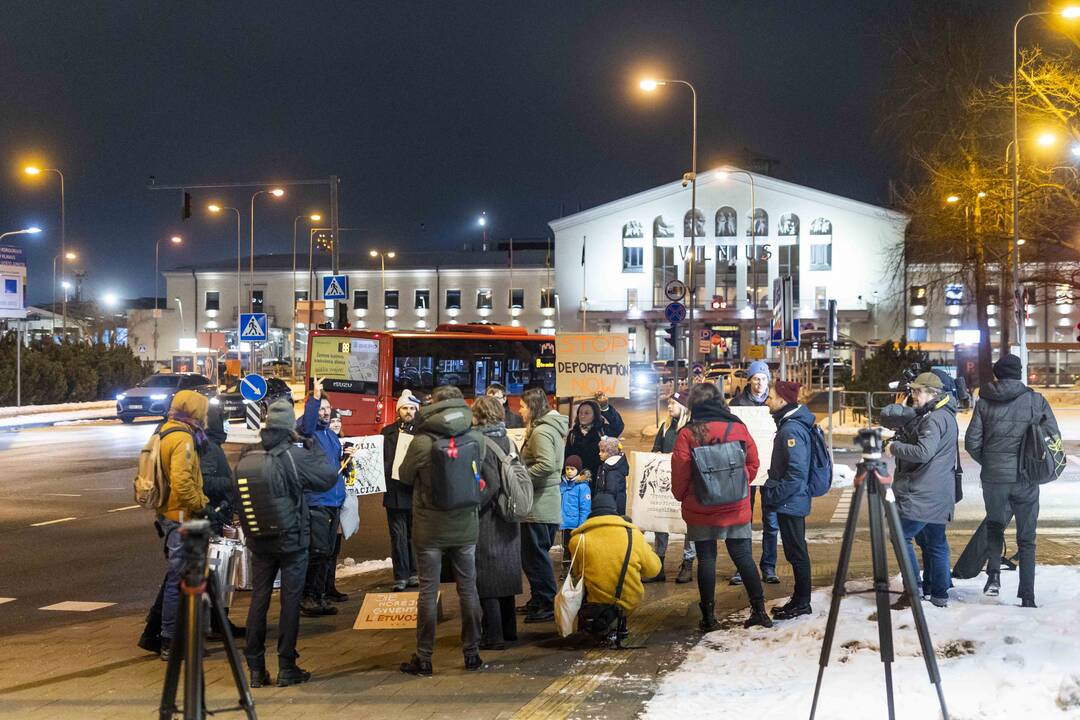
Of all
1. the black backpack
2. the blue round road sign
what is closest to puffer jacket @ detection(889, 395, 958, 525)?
the black backpack

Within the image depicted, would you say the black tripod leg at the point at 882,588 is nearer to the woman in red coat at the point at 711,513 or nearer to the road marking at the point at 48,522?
the woman in red coat at the point at 711,513

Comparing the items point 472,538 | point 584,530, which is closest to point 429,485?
point 472,538

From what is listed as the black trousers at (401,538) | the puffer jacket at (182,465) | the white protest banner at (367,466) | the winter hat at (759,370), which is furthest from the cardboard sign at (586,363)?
the puffer jacket at (182,465)

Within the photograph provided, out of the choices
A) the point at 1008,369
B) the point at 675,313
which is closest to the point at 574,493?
the point at 1008,369

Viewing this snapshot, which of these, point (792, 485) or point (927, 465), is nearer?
point (927, 465)

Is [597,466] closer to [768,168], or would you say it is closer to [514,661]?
[514,661]

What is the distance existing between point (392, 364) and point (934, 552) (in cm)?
2073

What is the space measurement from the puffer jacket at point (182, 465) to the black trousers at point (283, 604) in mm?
899

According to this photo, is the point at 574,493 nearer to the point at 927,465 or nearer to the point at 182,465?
the point at 927,465

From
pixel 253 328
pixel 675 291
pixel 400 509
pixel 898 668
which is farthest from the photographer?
pixel 253 328

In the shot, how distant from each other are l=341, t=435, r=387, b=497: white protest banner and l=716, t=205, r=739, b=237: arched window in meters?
74.1

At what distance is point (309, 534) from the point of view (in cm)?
700

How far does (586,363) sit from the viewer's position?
1667 centimetres

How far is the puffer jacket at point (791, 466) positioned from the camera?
8.41 m
